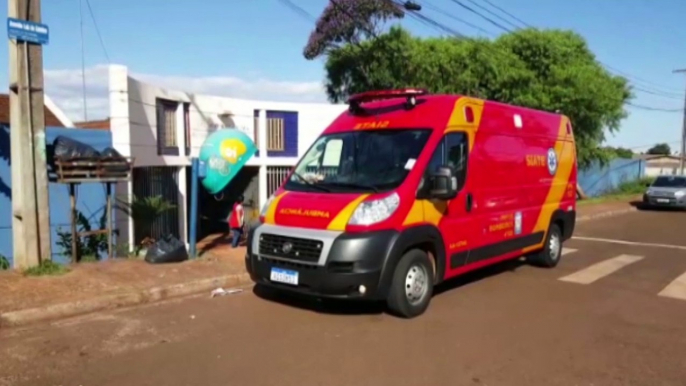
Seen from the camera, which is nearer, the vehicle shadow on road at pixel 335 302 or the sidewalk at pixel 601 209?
the vehicle shadow on road at pixel 335 302

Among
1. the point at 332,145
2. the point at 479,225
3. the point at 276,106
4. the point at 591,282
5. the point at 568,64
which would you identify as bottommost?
the point at 591,282

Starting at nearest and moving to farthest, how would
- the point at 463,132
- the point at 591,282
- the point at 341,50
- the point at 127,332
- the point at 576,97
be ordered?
1. the point at 127,332
2. the point at 463,132
3. the point at 591,282
4. the point at 576,97
5. the point at 341,50

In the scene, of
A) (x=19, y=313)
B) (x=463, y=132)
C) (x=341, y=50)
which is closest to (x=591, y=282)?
(x=463, y=132)

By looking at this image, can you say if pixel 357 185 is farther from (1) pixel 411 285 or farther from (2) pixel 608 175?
(2) pixel 608 175

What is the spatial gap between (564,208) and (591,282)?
1.77 meters

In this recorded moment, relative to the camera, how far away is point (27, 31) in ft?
24.8

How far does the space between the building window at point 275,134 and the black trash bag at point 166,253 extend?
18.8 feet

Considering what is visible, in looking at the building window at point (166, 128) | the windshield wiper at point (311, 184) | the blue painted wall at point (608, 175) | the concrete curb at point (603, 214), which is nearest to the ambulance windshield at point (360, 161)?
the windshield wiper at point (311, 184)

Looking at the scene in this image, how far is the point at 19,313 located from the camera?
6.09 m

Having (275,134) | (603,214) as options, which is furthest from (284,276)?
(603,214)

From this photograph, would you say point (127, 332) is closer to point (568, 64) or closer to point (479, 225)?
point (479, 225)

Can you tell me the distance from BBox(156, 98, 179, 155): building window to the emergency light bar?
5.80 metres

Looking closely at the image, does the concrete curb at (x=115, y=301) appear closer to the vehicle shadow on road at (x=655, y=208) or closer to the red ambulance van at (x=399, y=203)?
the red ambulance van at (x=399, y=203)

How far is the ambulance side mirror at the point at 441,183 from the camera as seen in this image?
622 centimetres
